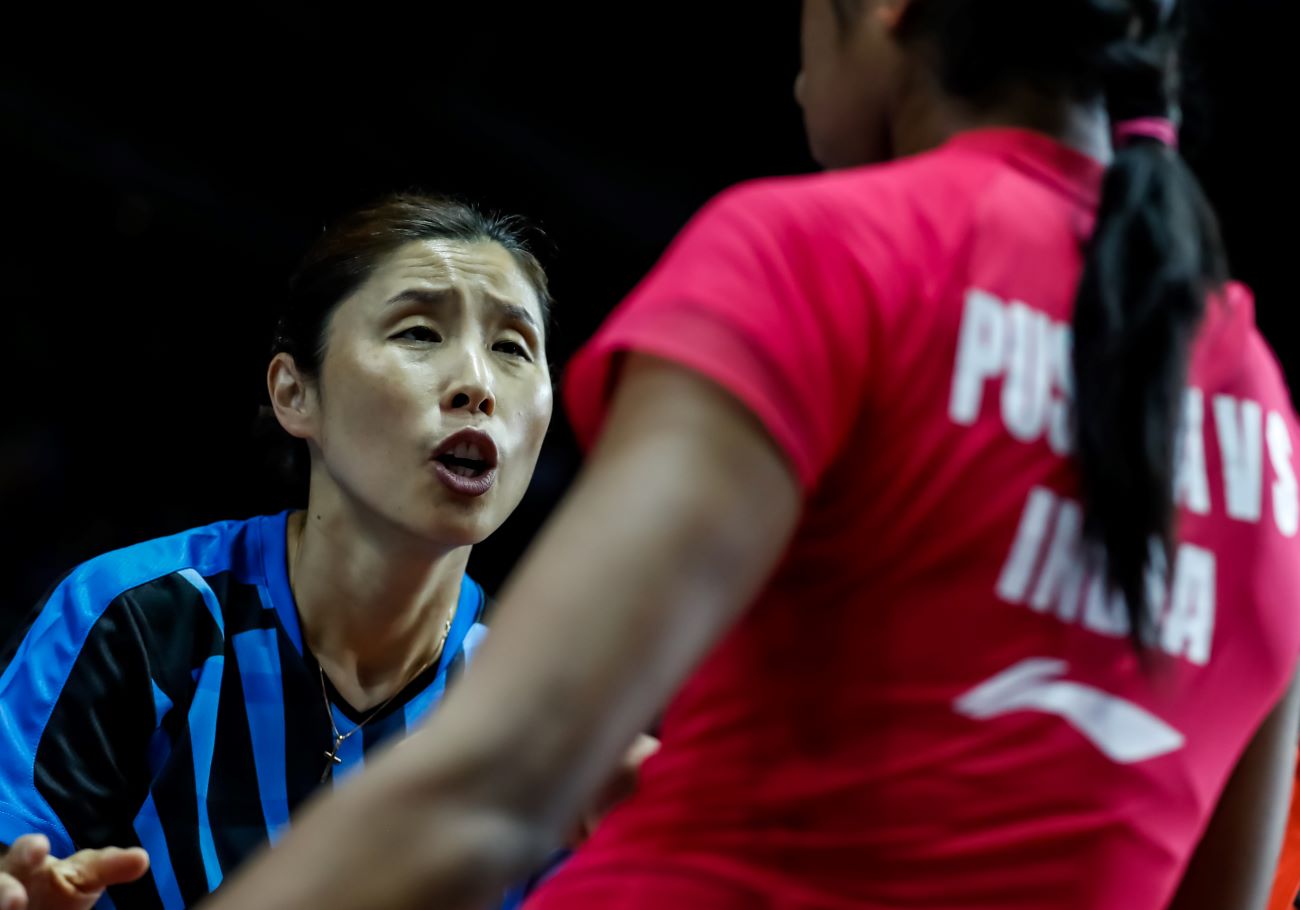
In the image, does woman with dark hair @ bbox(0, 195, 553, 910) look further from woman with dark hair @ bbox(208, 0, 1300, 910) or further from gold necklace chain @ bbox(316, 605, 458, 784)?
woman with dark hair @ bbox(208, 0, 1300, 910)

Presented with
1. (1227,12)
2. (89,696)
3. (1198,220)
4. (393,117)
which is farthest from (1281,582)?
(393,117)

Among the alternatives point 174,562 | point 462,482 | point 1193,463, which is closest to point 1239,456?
point 1193,463

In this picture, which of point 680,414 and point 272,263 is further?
point 272,263

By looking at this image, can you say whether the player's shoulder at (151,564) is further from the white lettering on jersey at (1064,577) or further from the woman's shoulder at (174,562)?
the white lettering on jersey at (1064,577)

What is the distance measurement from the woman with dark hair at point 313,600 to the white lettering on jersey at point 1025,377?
3.58 ft

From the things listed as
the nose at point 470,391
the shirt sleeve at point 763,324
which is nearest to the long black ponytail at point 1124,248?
the shirt sleeve at point 763,324

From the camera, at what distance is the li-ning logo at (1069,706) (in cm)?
63

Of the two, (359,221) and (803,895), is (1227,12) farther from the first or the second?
(803,895)

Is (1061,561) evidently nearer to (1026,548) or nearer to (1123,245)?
(1026,548)

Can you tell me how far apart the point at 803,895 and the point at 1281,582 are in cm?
28

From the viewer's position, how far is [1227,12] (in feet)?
10.8

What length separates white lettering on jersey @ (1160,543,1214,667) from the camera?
667 millimetres

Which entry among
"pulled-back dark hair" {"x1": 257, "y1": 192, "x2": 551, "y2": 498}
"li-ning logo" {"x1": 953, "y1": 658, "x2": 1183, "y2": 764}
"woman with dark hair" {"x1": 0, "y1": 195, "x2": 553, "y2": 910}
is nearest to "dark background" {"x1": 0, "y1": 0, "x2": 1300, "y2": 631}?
"pulled-back dark hair" {"x1": 257, "y1": 192, "x2": 551, "y2": 498}

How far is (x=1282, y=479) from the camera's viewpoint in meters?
0.72
